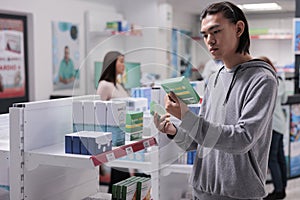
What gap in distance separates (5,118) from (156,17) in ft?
16.4

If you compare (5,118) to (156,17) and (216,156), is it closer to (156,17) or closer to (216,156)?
(216,156)

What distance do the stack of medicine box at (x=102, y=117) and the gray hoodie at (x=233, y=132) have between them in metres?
0.23

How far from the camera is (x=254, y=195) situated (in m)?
1.65

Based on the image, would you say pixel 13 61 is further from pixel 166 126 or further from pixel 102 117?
pixel 166 126

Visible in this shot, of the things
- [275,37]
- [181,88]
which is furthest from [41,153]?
[275,37]

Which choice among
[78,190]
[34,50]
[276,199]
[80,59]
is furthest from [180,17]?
[78,190]

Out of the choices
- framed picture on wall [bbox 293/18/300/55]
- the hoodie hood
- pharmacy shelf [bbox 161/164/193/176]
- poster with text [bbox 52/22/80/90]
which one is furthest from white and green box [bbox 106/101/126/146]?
framed picture on wall [bbox 293/18/300/55]

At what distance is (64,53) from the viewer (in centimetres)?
556

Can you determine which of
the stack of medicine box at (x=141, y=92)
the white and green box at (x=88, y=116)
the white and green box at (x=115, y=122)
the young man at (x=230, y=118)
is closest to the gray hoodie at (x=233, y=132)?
the young man at (x=230, y=118)

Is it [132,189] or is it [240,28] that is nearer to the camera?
[240,28]

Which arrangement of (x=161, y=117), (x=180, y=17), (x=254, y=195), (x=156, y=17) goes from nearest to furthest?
(x=254, y=195)
(x=161, y=117)
(x=156, y=17)
(x=180, y=17)

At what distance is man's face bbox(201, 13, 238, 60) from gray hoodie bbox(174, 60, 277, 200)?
0.10 m

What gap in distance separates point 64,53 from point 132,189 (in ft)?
12.6

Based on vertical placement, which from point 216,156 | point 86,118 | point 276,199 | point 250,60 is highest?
point 250,60
